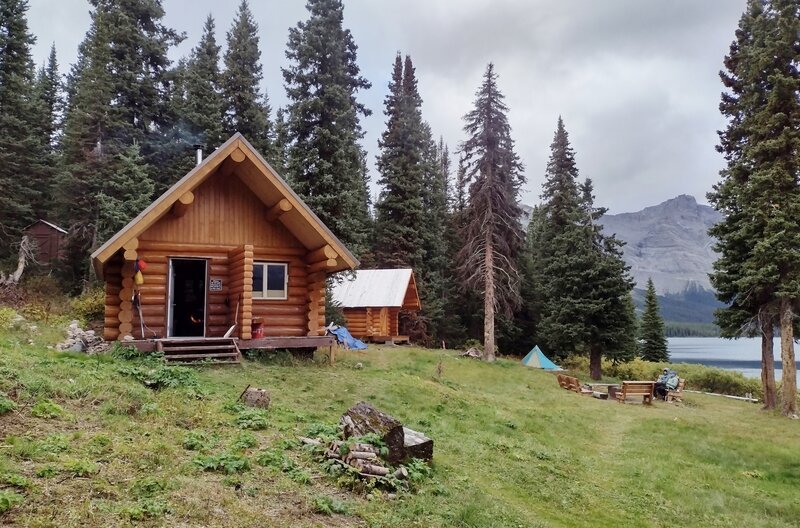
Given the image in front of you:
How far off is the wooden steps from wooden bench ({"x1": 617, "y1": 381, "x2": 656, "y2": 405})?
13698 mm

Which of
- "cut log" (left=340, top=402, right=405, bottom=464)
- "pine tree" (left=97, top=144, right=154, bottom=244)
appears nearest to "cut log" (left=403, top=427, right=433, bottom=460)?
"cut log" (left=340, top=402, right=405, bottom=464)

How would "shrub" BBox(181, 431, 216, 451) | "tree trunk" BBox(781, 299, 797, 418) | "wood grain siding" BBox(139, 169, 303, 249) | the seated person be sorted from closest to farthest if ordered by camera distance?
"shrub" BBox(181, 431, 216, 451)
"wood grain siding" BBox(139, 169, 303, 249)
"tree trunk" BBox(781, 299, 797, 418)
the seated person

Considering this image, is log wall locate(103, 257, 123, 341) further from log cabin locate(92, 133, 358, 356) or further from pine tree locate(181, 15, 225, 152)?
pine tree locate(181, 15, 225, 152)

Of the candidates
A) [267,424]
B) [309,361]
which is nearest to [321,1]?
[309,361]

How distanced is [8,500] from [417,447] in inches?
193

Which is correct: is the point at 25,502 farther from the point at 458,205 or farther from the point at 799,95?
the point at 458,205

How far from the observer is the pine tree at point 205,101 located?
28531 mm

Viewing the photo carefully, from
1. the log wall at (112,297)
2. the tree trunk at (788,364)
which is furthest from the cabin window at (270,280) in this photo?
the tree trunk at (788,364)

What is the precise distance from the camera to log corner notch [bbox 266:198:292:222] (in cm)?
1567

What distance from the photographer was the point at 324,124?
2461 centimetres

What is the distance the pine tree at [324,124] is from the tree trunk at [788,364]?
17.1m

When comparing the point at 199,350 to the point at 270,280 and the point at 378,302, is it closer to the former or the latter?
the point at 270,280

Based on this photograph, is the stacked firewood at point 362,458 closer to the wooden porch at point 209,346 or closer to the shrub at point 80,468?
the shrub at point 80,468

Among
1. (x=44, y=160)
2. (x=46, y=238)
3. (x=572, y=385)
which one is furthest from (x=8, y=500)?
(x=44, y=160)
